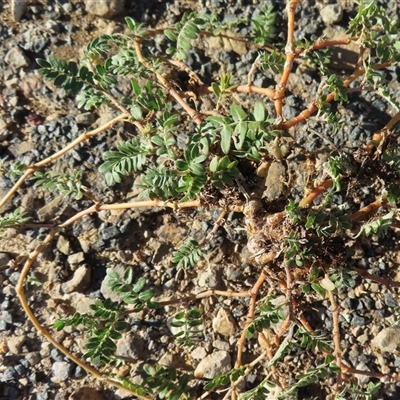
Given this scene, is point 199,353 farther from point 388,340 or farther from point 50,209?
point 50,209

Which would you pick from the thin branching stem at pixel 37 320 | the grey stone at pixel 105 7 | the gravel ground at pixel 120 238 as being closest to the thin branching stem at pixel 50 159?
the gravel ground at pixel 120 238

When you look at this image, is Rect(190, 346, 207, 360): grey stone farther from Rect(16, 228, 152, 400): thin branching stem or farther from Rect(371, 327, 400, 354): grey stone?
Rect(371, 327, 400, 354): grey stone

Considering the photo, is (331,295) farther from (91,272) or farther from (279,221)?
(91,272)

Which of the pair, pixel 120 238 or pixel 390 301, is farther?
pixel 120 238

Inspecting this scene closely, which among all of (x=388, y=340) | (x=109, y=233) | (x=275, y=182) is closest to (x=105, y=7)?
(x=109, y=233)

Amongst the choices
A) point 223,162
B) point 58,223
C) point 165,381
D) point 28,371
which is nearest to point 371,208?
point 223,162

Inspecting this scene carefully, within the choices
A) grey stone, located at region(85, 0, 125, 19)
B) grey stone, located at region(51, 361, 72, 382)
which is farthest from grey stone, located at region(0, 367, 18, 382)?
Result: grey stone, located at region(85, 0, 125, 19)
